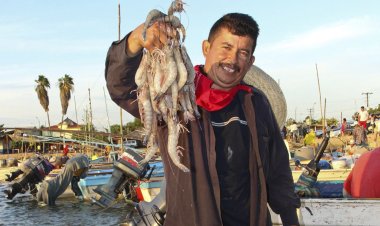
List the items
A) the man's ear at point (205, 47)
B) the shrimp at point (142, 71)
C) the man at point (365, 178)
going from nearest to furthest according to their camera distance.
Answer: the shrimp at point (142, 71)
the man's ear at point (205, 47)
the man at point (365, 178)

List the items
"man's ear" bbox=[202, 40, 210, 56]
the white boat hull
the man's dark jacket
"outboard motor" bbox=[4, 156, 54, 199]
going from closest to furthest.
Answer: the man's dark jacket
"man's ear" bbox=[202, 40, 210, 56]
the white boat hull
"outboard motor" bbox=[4, 156, 54, 199]

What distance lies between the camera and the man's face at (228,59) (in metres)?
2.59

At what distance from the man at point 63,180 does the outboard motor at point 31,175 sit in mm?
683

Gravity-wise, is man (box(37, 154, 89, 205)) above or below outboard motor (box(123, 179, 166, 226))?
below

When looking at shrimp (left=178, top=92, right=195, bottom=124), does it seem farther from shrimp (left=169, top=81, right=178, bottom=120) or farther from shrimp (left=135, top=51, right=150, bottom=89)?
shrimp (left=135, top=51, right=150, bottom=89)

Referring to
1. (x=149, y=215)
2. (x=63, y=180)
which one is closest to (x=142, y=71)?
(x=149, y=215)

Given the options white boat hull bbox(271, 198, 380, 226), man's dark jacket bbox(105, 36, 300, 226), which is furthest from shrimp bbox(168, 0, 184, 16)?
white boat hull bbox(271, 198, 380, 226)

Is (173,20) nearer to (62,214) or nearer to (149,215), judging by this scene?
(149,215)

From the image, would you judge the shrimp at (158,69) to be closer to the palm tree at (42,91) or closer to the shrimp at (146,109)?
the shrimp at (146,109)

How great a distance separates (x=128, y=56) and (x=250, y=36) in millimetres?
725

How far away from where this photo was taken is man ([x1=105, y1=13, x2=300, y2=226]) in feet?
8.04

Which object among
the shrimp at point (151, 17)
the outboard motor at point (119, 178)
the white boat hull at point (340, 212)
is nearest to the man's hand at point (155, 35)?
the shrimp at point (151, 17)

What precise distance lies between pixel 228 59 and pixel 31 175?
16.9m

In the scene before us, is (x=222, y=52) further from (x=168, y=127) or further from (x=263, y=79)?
(x=263, y=79)
